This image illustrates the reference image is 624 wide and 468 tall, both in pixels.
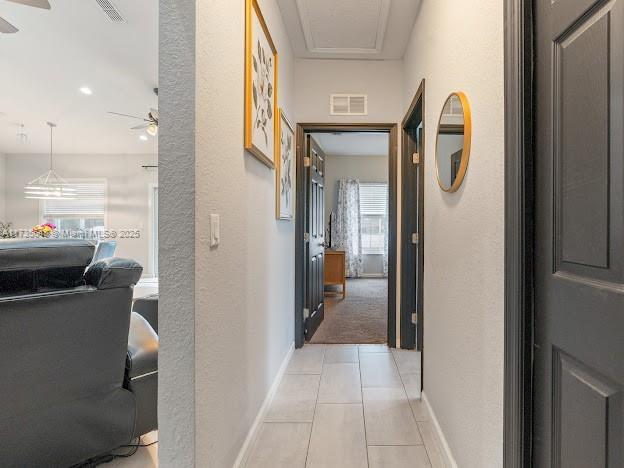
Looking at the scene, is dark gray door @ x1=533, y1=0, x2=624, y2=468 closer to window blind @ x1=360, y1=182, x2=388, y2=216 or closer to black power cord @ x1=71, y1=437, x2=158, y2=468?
black power cord @ x1=71, y1=437, x2=158, y2=468

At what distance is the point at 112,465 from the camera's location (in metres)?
1.70

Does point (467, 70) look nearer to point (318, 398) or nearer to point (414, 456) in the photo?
point (414, 456)

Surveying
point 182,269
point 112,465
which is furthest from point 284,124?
point 112,465

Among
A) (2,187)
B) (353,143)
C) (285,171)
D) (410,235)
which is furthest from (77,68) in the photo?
(2,187)

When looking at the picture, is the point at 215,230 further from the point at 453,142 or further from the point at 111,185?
the point at 111,185

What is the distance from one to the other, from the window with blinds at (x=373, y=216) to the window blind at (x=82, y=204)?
5.31m

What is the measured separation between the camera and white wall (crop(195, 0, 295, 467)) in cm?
127

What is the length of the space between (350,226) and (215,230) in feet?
22.2

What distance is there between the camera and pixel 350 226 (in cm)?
803

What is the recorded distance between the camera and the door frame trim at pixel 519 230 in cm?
110

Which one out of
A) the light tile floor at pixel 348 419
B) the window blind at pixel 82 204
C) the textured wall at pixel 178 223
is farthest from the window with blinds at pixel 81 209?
the textured wall at pixel 178 223

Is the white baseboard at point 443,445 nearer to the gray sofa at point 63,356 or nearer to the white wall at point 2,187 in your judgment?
the gray sofa at point 63,356

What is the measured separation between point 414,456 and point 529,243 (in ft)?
4.10

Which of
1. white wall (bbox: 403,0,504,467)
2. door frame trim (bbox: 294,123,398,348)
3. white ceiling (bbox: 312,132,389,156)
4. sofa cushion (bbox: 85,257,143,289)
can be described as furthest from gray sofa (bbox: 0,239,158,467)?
white ceiling (bbox: 312,132,389,156)
